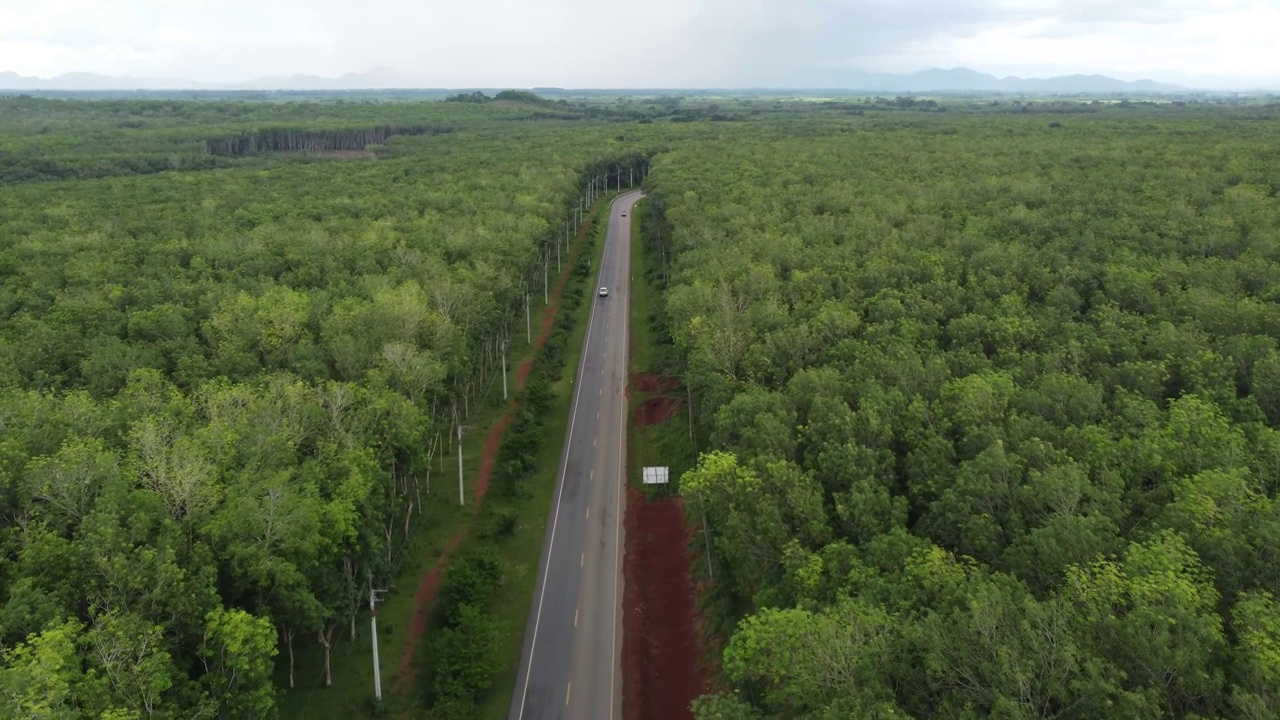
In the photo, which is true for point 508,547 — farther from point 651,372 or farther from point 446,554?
point 651,372

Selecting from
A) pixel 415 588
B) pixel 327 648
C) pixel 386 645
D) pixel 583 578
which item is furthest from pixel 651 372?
pixel 327 648

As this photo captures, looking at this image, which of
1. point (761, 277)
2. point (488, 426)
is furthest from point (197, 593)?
point (761, 277)

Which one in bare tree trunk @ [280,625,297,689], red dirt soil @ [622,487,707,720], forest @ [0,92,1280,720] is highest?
forest @ [0,92,1280,720]

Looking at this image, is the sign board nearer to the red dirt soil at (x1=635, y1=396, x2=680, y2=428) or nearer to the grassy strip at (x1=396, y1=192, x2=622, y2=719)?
the grassy strip at (x1=396, y1=192, x2=622, y2=719)

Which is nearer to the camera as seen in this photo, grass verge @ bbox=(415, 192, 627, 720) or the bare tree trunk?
the bare tree trunk

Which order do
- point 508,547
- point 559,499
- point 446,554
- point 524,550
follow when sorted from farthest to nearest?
point 559,499 < point 508,547 < point 524,550 < point 446,554

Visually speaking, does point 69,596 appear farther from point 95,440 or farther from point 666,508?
point 666,508

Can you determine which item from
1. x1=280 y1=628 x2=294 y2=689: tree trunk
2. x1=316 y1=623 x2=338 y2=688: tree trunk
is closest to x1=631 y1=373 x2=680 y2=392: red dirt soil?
x1=316 y1=623 x2=338 y2=688: tree trunk
